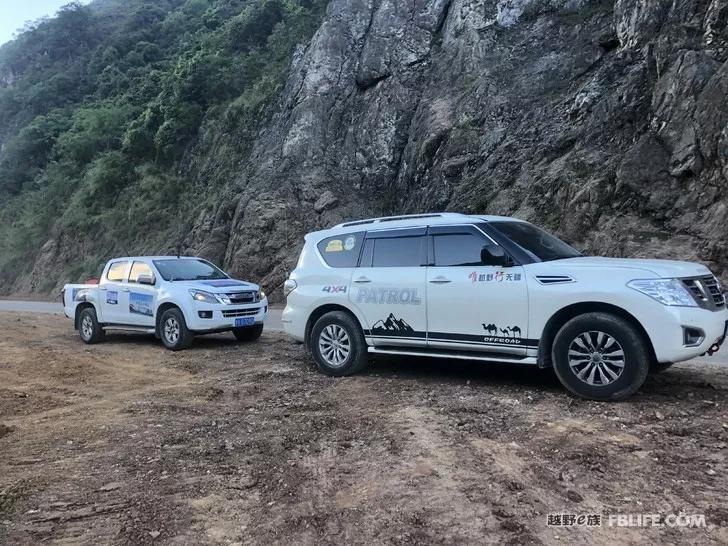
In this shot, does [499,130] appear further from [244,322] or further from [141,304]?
[141,304]

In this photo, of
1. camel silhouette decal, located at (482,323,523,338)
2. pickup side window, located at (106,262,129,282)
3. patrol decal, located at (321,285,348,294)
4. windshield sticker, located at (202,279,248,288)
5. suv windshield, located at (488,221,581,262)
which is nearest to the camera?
camel silhouette decal, located at (482,323,523,338)

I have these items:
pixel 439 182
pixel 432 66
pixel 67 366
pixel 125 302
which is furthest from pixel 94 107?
pixel 67 366

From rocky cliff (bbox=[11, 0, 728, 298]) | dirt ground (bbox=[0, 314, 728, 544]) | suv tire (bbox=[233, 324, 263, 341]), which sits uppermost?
rocky cliff (bbox=[11, 0, 728, 298])

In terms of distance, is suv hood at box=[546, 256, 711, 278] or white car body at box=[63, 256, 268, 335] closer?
suv hood at box=[546, 256, 711, 278]

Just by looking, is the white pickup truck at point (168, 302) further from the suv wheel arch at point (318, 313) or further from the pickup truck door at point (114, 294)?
the suv wheel arch at point (318, 313)

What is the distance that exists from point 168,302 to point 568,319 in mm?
7224

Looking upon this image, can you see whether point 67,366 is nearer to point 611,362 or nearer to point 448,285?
point 448,285

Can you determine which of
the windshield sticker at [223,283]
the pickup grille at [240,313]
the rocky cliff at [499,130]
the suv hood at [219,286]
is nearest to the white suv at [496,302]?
the pickup grille at [240,313]

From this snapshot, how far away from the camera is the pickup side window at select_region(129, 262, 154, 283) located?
37.0 ft

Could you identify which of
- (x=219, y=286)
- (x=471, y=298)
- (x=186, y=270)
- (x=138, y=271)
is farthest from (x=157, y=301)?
(x=471, y=298)

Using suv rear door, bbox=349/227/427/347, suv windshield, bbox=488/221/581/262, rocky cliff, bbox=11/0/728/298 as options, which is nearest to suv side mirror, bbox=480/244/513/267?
suv windshield, bbox=488/221/581/262

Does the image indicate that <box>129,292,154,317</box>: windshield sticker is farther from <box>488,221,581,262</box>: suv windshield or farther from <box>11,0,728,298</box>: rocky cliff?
<box>11,0,728,298</box>: rocky cliff

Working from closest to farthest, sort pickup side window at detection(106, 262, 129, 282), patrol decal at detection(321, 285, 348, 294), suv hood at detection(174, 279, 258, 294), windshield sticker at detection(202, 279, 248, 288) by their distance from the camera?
1. patrol decal at detection(321, 285, 348, 294)
2. suv hood at detection(174, 279, 258, 294)
3. windshield sticker at detection(202, 279, 248, 288)
4. pickup side window at detection(106, 262, 129, 282)

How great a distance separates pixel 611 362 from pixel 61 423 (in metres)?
5.27
